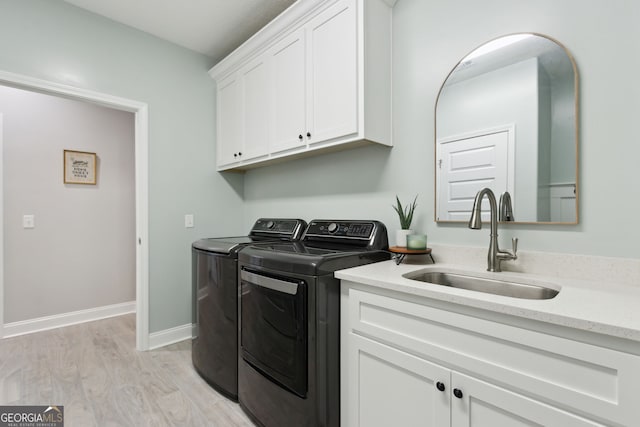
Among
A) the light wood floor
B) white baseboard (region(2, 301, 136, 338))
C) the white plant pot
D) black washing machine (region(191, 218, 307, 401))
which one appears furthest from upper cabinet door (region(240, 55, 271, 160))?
white baseboard (region(2, 301, 136, 338))

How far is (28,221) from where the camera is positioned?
2875 mm

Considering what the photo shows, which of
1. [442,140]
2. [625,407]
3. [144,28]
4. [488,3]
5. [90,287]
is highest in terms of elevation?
[144,28]

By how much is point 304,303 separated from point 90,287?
3.08m

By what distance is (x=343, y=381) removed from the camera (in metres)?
1.34

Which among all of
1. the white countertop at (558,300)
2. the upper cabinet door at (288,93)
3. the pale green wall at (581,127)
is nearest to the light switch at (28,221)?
the upper cabinet door at (288,93)

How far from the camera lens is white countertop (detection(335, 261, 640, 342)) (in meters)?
0.74

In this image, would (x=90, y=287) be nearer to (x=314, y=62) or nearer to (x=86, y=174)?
(x=86, y=174)

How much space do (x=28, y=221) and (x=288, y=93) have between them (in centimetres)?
283

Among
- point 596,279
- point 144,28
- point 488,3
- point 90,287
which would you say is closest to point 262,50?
point 144,28

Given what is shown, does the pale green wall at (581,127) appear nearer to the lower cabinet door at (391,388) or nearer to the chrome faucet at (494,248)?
the chrome faucet at (494,248)

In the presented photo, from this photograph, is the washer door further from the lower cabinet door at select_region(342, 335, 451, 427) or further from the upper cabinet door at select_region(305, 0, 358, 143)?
the upper cabinet door at select_region(305, 0, 358, 143)

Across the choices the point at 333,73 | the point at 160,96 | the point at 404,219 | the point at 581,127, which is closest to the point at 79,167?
the point at 160,96

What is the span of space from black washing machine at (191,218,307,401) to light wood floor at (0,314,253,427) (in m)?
0.12

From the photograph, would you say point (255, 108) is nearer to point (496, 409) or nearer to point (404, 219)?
point (404, 219)
